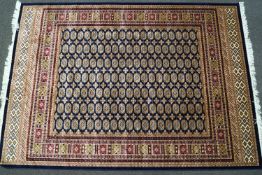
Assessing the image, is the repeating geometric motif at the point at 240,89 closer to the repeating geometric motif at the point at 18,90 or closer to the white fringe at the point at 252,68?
the white fringe at the point at 252,68

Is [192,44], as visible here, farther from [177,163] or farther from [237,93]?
[177,163]

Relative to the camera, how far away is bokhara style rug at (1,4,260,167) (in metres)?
1.39

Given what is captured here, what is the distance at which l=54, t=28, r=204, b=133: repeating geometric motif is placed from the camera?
1424 mm

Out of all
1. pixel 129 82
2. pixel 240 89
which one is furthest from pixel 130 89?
pixel 240 89

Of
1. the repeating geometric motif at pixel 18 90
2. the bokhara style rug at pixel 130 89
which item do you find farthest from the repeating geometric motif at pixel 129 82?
the repeating geometric motif at pixel 18 90

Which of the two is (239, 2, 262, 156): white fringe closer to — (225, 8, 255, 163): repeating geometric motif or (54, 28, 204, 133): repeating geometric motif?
(225, 8, 255, 163): repeating geometric motif

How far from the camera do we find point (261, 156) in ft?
4.51

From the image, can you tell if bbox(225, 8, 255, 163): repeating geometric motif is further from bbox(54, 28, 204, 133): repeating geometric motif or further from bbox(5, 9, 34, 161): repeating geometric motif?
bbox(5, 9, 34, 161): repeating geometric motif

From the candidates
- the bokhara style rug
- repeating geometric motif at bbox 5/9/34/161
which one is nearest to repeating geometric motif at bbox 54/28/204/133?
the bokhara style rug

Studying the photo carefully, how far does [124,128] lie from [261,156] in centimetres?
56

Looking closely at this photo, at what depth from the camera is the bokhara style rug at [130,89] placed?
1.39 m

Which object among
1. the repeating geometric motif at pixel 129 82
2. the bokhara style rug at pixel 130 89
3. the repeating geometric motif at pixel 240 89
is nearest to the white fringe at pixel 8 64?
the bokhara style rug at pixel 130 89

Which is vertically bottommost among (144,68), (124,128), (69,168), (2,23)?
(69,168)

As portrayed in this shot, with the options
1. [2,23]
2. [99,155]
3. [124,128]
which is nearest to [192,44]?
[124,128]
